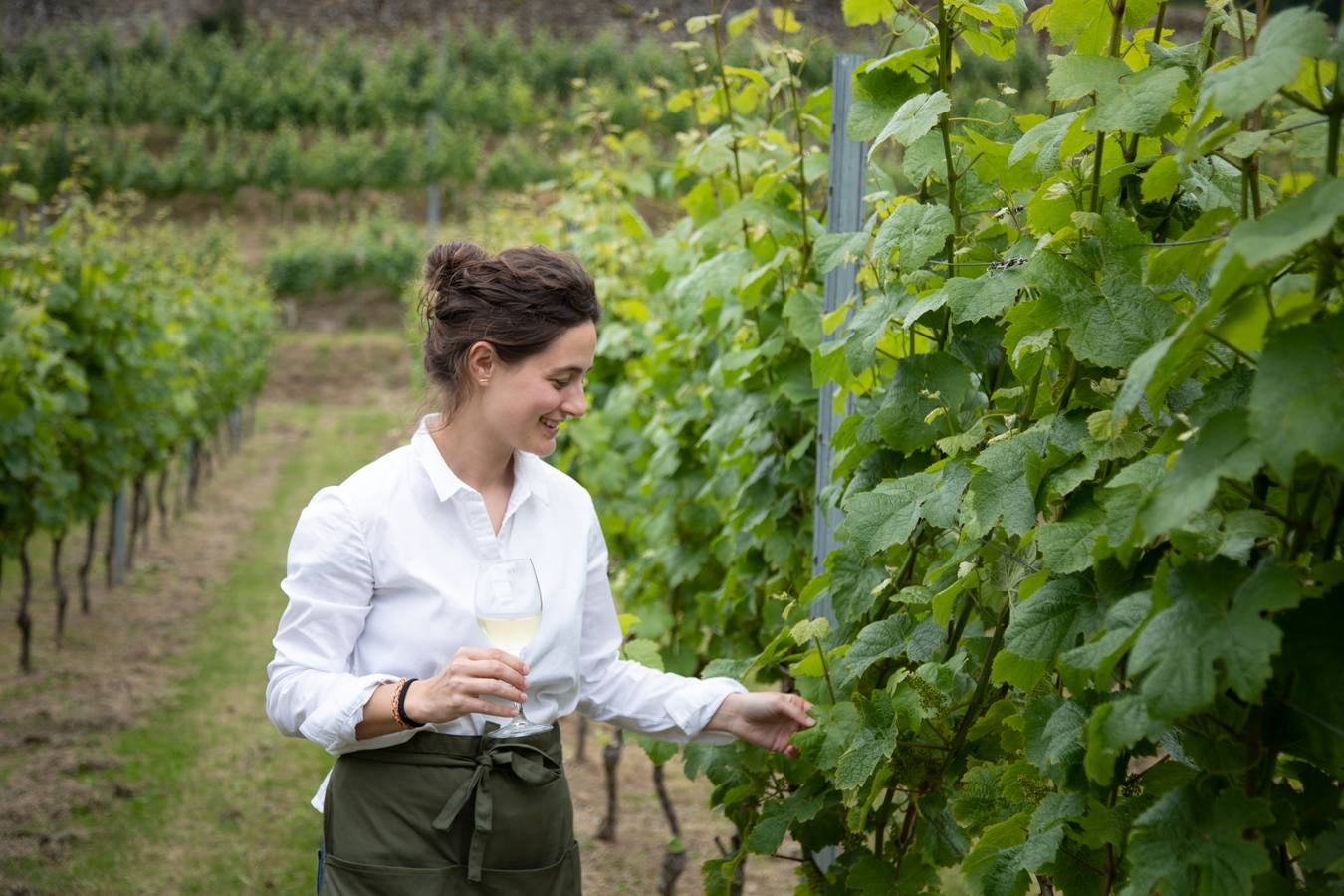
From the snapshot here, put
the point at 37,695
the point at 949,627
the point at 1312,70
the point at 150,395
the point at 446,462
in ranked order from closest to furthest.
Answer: the point at 1312,70
the point at 949,627
the point at 446,462
the point at 37,695
the point at 150,395

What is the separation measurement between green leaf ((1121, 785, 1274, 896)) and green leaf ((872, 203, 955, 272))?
0.95 m

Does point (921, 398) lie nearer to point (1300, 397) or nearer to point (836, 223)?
point (836, 223)

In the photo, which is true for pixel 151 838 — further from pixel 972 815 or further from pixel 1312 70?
pixel 1312 70

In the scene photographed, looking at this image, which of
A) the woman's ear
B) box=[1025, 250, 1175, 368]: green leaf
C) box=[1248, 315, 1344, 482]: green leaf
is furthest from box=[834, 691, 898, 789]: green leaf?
box=[1248, 315, 1344, 482]: green leaf

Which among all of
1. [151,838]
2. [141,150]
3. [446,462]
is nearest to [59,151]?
[141,150]

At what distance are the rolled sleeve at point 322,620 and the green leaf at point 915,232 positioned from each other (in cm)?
98

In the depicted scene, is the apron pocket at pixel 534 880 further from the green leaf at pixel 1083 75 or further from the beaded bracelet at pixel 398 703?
the green leaf at pixel 1083 75

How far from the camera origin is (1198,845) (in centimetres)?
130

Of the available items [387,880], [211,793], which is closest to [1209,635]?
[387,880]

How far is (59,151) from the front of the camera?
1153 inches

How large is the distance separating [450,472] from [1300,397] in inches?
59.0

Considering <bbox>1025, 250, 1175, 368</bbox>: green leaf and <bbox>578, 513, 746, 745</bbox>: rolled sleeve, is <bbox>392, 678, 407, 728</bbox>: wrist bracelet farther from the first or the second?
<bbox>1025, 250, 1175, 368</bbox>: green leaf

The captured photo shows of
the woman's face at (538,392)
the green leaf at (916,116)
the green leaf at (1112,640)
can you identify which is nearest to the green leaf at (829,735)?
the woman's face at (538,392)

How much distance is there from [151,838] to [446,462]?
3671 mm
